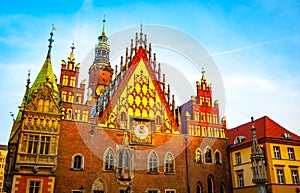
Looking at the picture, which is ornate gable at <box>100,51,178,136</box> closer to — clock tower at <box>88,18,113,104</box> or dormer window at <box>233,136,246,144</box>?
dormer window at <box>233,136,246,144</box>

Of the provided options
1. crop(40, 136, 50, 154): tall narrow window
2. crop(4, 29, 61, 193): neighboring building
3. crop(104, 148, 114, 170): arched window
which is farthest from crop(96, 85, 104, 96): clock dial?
crop(40, 136, 50, 154): tall narrow window

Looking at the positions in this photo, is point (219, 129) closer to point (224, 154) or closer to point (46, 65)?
point (224, 154)

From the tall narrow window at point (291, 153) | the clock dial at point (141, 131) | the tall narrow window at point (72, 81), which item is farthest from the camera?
the tall narrow window at point (291, 153)

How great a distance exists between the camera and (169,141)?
30.3 meters

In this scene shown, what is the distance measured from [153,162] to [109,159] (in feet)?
15.1

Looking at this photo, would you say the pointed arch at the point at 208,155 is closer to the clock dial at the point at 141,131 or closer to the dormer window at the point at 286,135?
the clock dial at the point at 141,131

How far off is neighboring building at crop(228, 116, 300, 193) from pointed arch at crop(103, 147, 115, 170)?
13.9 m

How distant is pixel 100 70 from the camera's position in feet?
159

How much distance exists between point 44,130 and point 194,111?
637 inches

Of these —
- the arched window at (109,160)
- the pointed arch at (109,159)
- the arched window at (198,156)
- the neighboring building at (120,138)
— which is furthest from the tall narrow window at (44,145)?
the arched window at (198,156)

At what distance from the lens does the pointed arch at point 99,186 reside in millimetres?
25641

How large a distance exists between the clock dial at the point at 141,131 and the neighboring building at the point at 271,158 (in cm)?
1042

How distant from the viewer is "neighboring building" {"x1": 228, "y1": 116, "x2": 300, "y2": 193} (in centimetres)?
2792

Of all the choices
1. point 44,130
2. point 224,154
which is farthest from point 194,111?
point 44,130
